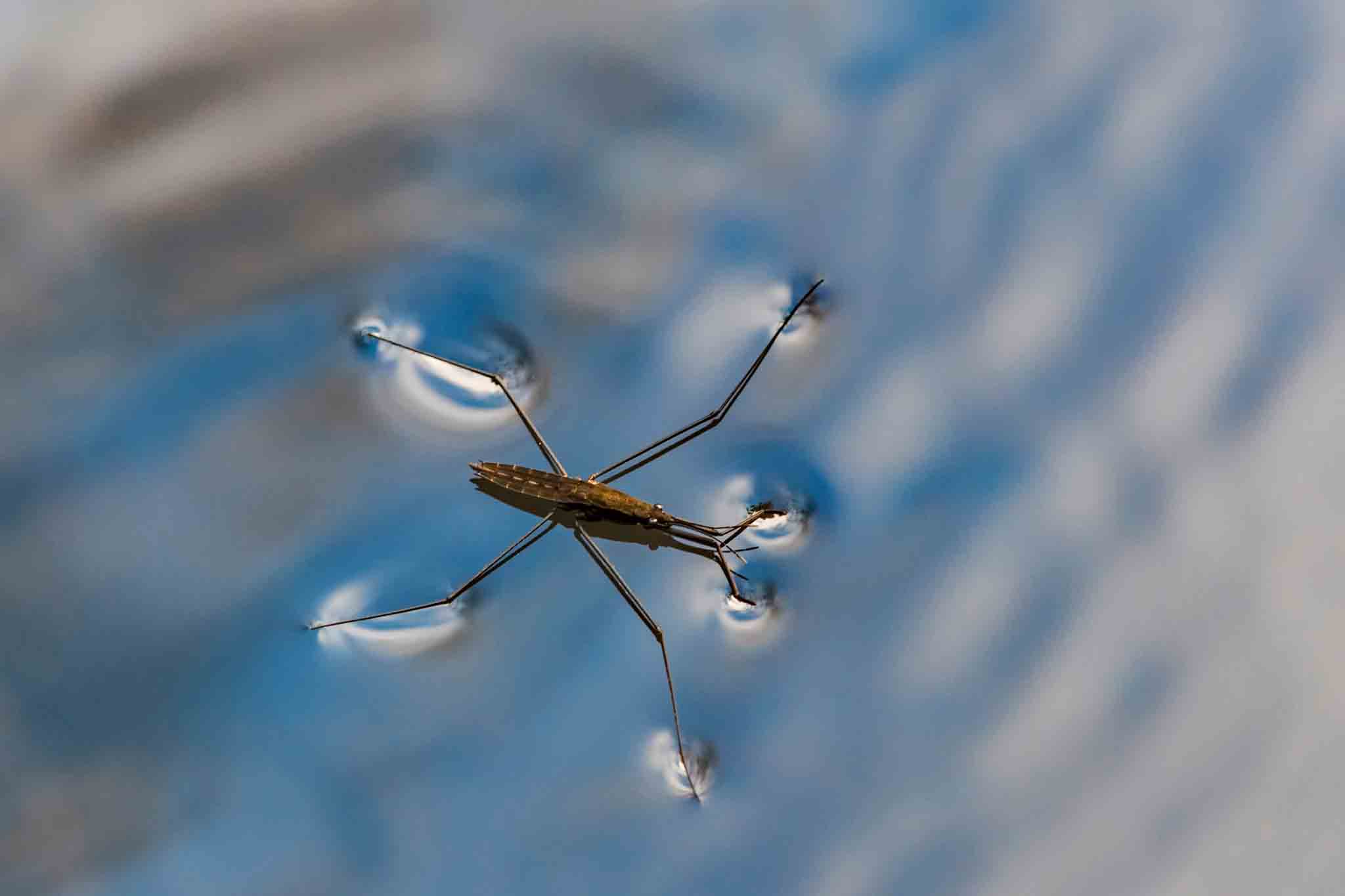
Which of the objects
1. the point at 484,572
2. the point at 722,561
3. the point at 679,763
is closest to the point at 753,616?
the point at 722,561

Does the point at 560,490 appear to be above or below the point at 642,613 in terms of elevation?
above

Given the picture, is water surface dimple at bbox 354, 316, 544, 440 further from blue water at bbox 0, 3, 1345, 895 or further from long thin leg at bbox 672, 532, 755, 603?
long thin leg at bbox 672, 532, 755, 603

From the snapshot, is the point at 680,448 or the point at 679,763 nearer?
the point at 679,763

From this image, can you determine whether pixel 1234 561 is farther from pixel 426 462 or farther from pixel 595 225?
pixel 426 462

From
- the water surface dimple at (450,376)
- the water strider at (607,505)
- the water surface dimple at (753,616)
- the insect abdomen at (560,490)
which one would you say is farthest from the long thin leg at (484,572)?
the water surface dimple at (753,616)

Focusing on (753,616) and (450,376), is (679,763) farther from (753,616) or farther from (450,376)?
(450,376)

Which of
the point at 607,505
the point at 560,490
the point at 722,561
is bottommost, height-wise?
the point at 722,561

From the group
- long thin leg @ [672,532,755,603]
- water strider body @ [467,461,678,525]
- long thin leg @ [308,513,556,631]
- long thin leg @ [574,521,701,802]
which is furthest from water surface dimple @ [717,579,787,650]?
long thin leg @ [308,513,556,631]
